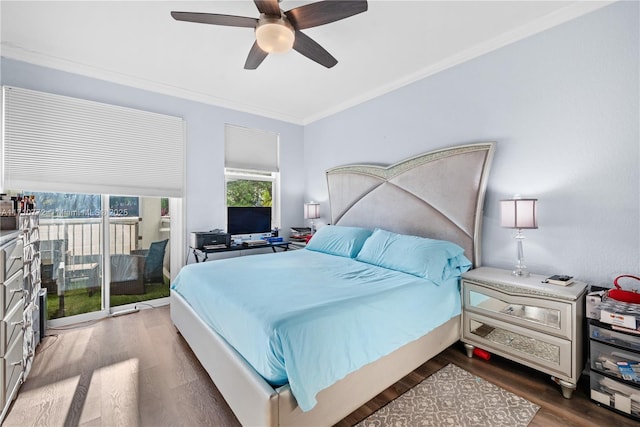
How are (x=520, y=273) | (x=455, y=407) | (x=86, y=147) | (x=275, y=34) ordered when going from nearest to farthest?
(x=455, y=407) → (x=275, y=34) → (x=520, y=273) → (x=86, y=147)

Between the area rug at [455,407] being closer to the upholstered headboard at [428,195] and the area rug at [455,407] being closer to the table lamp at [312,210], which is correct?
the upholstered headboard at [428,195]

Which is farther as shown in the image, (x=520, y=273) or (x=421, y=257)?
(x=421, y=257)

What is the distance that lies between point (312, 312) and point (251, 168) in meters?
3.22

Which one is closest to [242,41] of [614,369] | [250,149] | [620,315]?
[250,149]

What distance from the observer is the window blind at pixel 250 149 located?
4.19 metres

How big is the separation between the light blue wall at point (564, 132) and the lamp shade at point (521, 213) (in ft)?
0.93

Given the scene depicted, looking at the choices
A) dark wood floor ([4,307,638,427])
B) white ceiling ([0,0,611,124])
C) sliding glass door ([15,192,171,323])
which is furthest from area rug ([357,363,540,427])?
sliding glass door ([15,192,171,323])

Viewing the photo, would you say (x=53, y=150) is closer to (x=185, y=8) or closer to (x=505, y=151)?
(x=185, y=8)

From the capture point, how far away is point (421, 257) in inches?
96.2

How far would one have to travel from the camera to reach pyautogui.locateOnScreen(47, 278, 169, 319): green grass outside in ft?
10.1

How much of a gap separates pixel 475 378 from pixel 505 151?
1872 mm

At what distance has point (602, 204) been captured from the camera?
2.08 meters

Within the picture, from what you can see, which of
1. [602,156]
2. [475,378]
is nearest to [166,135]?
[475,378]

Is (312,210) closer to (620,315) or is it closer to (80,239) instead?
(80,239)
